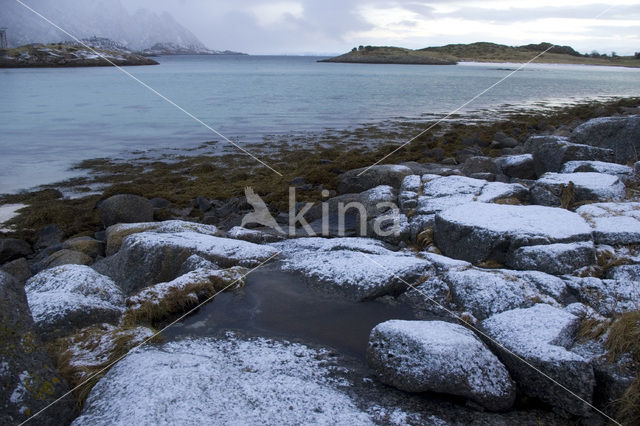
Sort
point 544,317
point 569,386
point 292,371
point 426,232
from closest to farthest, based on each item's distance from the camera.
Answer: point 569,386 < point 292,371 < point 544,317 < point 426,232

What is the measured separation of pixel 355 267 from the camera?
21.0ft

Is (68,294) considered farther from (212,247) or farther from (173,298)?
(212,247)

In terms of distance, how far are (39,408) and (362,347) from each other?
9.99ft

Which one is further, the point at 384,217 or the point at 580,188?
the point at 384,217

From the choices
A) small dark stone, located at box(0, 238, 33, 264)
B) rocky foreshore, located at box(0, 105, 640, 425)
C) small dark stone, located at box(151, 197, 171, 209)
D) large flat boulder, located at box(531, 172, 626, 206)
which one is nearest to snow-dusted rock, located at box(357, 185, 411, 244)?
rocky foreshore, located at box(0, 105, 640, 425)

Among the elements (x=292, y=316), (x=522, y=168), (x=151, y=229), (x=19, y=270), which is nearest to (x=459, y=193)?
(x=522, y=168)

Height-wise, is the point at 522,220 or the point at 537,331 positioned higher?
the point at 522,220

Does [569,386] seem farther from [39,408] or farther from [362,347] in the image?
[39,408]

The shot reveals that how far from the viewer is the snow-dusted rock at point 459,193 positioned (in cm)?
842

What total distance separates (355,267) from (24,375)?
4.04 metres

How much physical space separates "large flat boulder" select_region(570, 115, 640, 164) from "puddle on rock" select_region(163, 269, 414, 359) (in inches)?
346

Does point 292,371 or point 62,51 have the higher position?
point 62,51

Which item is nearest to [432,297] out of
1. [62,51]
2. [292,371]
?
[292,371]

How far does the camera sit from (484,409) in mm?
4008
